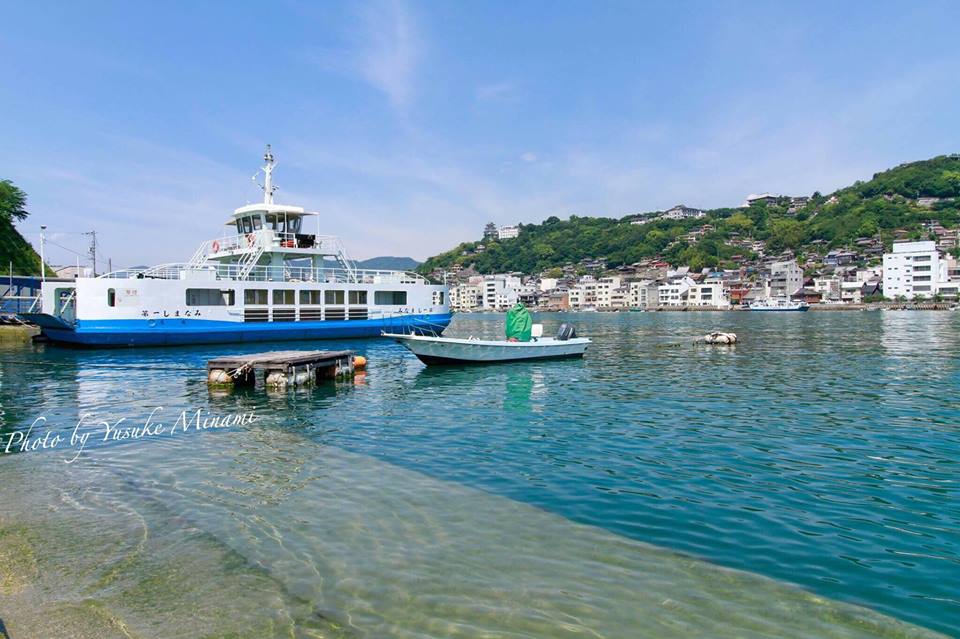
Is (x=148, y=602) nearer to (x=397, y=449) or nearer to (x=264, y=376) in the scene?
(x=397, y=449)

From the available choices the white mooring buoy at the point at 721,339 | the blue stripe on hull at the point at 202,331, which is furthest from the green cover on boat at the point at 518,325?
the white mooring buoy at the point at 721,339

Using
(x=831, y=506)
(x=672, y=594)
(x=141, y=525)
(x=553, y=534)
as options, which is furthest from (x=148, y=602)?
(x=831, y=506)

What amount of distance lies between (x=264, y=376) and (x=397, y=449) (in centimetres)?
1027

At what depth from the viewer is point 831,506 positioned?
8266mm

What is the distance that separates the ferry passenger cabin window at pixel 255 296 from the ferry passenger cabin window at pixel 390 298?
8438 millimetres

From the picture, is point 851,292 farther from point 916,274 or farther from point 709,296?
point 709,296

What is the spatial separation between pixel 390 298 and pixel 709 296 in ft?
438

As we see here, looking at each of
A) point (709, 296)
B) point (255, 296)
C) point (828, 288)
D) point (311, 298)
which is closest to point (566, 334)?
point (311, 298)

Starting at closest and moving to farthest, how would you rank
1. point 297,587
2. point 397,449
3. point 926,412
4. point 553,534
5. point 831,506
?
point 297,587
point 553,534
point 831,506
point 397,449
point 926,412

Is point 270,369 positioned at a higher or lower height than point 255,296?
lower

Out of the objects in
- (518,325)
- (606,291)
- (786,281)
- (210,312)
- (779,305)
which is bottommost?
(518,325)

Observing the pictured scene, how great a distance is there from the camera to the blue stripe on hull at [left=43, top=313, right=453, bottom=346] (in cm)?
3306

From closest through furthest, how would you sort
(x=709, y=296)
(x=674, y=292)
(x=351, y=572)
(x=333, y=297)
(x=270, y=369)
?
(x=351, y=572) < (x=270, y=369) < (x=333, y=297) < (x=709, y=296) < (x=674, y=292)

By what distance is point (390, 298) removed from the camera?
1781 inches
